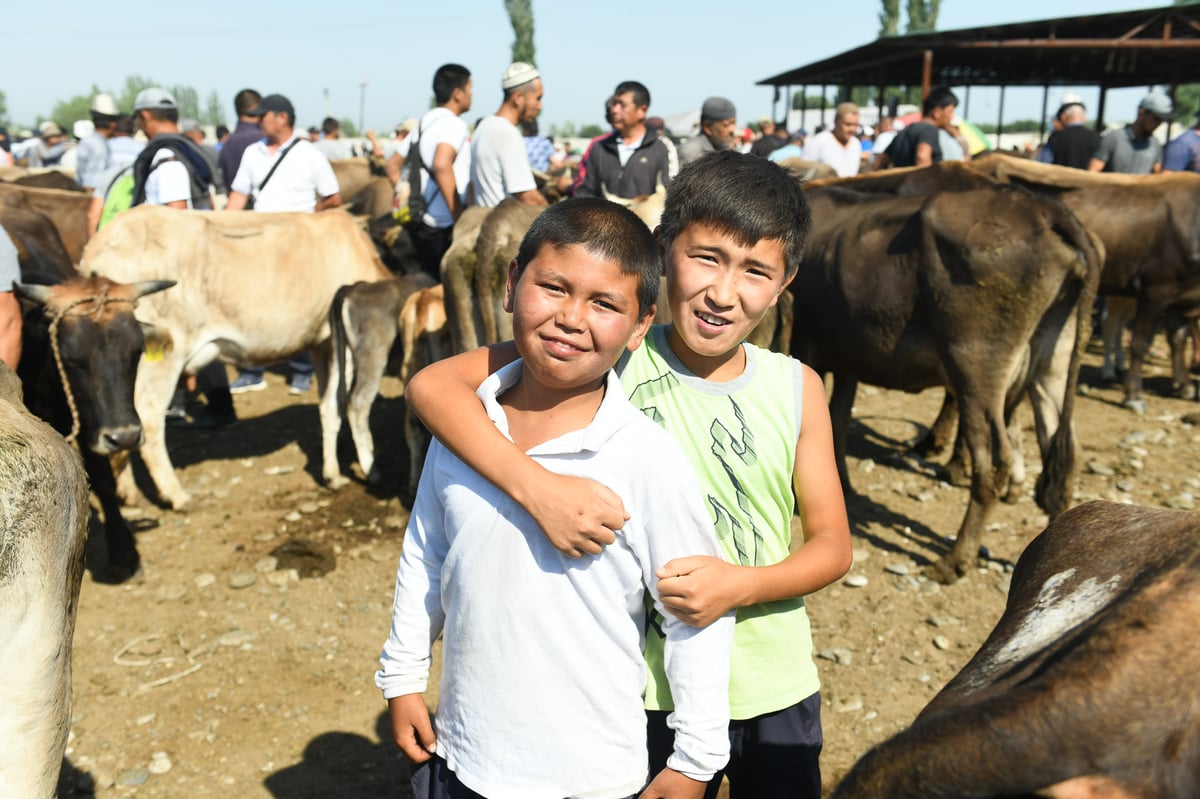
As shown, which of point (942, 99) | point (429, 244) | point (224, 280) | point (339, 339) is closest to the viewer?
point (224, 280)

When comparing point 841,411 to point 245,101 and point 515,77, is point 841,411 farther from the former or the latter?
point 245,101

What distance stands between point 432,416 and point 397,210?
5.56 m

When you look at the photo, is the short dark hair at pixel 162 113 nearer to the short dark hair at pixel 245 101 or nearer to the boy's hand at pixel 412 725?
the short dark hair at pixel 245 101

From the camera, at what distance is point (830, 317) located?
5.70 meters

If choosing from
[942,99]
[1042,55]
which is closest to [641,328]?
[942,99]

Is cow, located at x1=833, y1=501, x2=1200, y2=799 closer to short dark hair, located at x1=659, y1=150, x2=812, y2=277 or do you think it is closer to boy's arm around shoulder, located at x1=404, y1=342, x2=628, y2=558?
boy's arm around shoulder, located at x1=404, y1=342, x2=628, y2=558

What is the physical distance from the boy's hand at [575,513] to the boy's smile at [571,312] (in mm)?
208

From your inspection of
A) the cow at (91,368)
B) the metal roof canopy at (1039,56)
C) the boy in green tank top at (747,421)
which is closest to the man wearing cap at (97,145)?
the cow at (91,368)

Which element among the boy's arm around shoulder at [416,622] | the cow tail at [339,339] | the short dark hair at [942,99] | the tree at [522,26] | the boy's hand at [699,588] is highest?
the tree at [522,26]

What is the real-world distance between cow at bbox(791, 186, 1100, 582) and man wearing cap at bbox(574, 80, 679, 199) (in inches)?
46.0

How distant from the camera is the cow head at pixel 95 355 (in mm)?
4770

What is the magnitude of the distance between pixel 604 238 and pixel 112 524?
4231mm

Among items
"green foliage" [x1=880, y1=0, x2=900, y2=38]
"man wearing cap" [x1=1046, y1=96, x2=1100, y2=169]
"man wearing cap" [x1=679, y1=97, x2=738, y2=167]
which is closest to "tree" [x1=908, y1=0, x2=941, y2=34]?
"green foliage" [x1=880, y1=0, x2=900, y2=38]

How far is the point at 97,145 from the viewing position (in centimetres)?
1009
